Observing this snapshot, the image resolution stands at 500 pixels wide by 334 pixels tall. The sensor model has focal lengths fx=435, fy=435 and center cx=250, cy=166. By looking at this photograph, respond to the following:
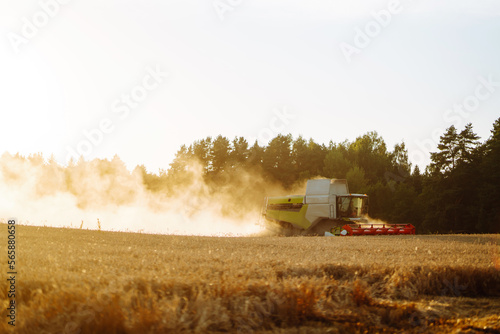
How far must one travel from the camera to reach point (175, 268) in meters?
6.02

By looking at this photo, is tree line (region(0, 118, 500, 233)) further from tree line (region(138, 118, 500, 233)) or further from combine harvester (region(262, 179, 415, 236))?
combine harvester (region(262, 179, 415, 236))

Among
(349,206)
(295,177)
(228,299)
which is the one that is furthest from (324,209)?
(295,177)

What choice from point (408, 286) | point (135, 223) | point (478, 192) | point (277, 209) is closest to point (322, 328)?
point (408, 286)

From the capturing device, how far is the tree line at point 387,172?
44781 mm

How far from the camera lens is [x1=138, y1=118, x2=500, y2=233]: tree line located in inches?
1763

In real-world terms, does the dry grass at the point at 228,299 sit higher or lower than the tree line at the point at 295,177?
lower

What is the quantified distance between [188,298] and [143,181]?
6840 centimetres

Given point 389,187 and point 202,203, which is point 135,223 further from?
point 389,187

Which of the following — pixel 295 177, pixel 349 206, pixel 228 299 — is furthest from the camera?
pixel 295 177

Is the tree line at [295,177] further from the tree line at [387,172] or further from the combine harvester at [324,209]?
the combine harvester at [324,209]

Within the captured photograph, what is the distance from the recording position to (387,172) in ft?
210

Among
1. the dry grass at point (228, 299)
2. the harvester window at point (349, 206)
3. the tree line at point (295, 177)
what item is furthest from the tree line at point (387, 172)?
the dry grass at point (228, 299)

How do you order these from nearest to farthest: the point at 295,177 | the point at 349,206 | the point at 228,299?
1. the point at 228,299
2. the point at 349,206
3. the point at 295,177

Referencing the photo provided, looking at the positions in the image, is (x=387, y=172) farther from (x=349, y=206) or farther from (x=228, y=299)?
(x=228, y=299)
